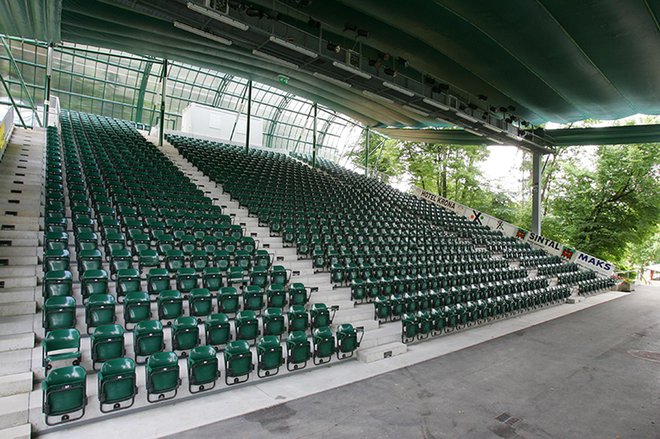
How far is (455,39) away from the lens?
14.8 meters

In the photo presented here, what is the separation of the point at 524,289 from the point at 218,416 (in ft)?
50.3

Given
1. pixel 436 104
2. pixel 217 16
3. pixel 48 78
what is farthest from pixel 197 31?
pixel 48 78

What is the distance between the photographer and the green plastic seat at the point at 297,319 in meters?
9.37

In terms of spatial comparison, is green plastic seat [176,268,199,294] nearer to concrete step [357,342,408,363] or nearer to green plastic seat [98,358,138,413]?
green plastic seat [98,358,138,413]

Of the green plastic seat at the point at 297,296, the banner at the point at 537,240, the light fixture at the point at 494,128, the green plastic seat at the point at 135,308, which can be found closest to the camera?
the green plastic seat at the point at 135,308

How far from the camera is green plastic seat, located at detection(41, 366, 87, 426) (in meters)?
5.50

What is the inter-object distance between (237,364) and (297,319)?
2344 millimetres

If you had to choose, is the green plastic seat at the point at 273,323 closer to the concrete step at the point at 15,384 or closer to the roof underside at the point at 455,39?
the concrete step at the point at 15,384

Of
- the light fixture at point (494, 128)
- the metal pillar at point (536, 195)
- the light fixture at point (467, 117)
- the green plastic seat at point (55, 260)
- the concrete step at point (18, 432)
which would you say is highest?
the light fixture at point (467, 117)

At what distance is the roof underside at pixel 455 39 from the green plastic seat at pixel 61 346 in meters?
8.72

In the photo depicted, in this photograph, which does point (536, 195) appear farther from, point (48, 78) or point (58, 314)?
point (48, 78)

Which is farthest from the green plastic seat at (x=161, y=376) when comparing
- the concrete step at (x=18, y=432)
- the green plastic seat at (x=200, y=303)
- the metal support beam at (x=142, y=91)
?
the metal support beam at (x=142, y=91)

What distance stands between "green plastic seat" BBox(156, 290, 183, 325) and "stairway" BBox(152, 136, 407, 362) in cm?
406

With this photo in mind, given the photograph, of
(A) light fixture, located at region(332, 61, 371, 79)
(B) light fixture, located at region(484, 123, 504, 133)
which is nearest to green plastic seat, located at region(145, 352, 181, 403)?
(A) light fixture, located at region(332, 61, 371, 79)
